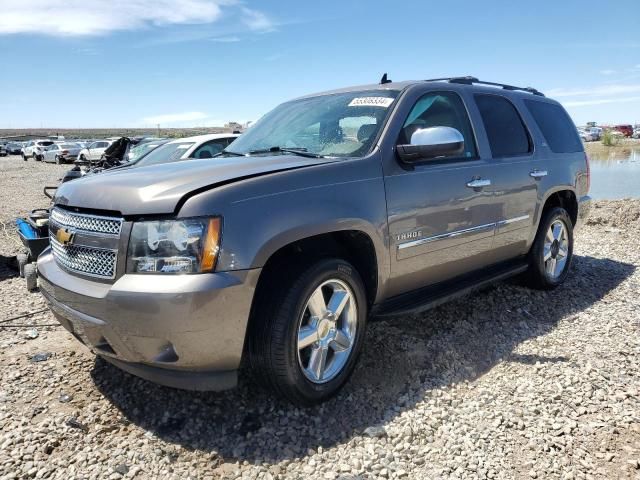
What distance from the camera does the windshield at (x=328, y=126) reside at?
3.42 m

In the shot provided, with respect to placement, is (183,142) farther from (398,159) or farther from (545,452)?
(545,452)

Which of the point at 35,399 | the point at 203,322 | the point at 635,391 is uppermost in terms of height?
the point at 203,322

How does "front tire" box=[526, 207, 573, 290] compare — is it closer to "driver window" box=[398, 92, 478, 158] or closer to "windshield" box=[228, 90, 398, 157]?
"driver window" box=[398, 92, 478, 158]

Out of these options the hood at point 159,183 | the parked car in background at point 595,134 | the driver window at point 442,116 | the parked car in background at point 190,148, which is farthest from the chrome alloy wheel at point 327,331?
the parked car in background at point 595,134

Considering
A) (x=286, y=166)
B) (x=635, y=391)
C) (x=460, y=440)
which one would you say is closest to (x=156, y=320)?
(x=286, y=166)

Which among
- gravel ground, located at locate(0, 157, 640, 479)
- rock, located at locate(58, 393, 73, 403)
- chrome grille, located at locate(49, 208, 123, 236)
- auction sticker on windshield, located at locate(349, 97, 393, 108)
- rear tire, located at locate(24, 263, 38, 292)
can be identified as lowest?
gravel ground, located at locate(0, 157, 640, 479)

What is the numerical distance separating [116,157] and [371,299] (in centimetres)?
1074

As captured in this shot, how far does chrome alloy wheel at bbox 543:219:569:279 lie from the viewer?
502 cm

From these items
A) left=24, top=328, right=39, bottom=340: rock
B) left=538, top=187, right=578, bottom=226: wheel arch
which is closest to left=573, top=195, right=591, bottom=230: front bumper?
left=538, top=187, right=578, bottom=226: wheel arch

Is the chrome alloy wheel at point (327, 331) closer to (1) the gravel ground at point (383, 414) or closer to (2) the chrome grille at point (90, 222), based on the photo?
(1) the gravel ground at point (383, 414)

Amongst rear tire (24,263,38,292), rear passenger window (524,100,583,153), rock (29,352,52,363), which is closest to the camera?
rock (29,352,52,363)

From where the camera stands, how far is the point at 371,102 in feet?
12.0

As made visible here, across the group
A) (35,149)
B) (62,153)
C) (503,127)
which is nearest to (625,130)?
(62,153)

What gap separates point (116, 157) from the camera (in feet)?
40.7
